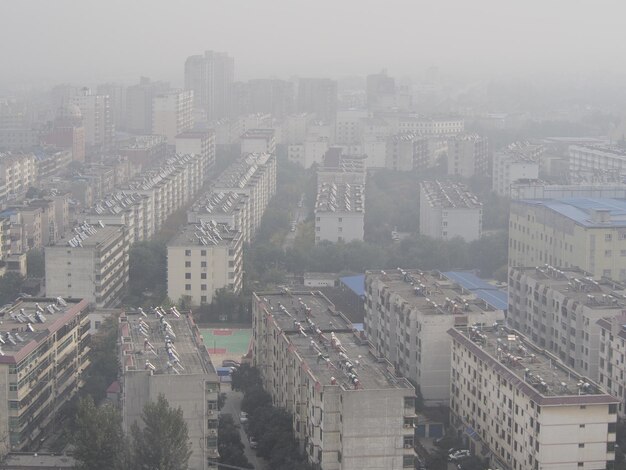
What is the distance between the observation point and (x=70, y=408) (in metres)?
7.53

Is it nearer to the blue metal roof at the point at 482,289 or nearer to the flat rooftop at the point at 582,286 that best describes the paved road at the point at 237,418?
the flat rooftop at the point at 582,286

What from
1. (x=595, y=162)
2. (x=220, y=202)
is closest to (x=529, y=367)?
(x=220, y=202)

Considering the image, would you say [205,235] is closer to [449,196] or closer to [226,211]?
[226,211]

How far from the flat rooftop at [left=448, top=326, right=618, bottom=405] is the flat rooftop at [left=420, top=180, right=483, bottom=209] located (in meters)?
6.42

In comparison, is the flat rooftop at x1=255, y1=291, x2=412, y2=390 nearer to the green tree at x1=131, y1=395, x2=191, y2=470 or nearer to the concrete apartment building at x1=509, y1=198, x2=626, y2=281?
the green tree at x1=131, y1=395, x2=191, y2=470

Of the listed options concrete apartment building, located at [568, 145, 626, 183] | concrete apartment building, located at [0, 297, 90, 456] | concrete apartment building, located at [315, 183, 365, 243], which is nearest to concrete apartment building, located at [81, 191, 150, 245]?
concrete apartment building, located at [315, 183, 365, 243]

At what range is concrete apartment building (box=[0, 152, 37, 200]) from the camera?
16.0 m

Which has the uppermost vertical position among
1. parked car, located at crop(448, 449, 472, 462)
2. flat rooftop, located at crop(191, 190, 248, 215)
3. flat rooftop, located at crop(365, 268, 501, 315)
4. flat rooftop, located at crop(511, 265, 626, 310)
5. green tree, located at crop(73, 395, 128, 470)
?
flat rooftop, located at crop(191, 190, 248, 215)

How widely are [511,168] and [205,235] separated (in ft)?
21.3

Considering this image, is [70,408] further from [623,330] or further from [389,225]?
[389,225]

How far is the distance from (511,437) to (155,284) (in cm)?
515

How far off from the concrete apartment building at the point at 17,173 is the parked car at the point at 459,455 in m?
9.80

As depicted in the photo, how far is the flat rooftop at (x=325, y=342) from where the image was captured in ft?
21.1

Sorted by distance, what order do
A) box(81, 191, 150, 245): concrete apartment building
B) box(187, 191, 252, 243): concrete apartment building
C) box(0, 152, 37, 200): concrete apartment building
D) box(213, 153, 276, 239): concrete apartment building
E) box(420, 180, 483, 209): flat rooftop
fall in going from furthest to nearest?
box(0, 152, 37, 200): concrete apartment building
box(213, 153, 276, 239): concrete apartment building
box(420, 180, 483, 209): flat rooftop
box(187, 191, 252, 243): concrete apartment building
box(81, 191, 150, 245): concrete apartment building
